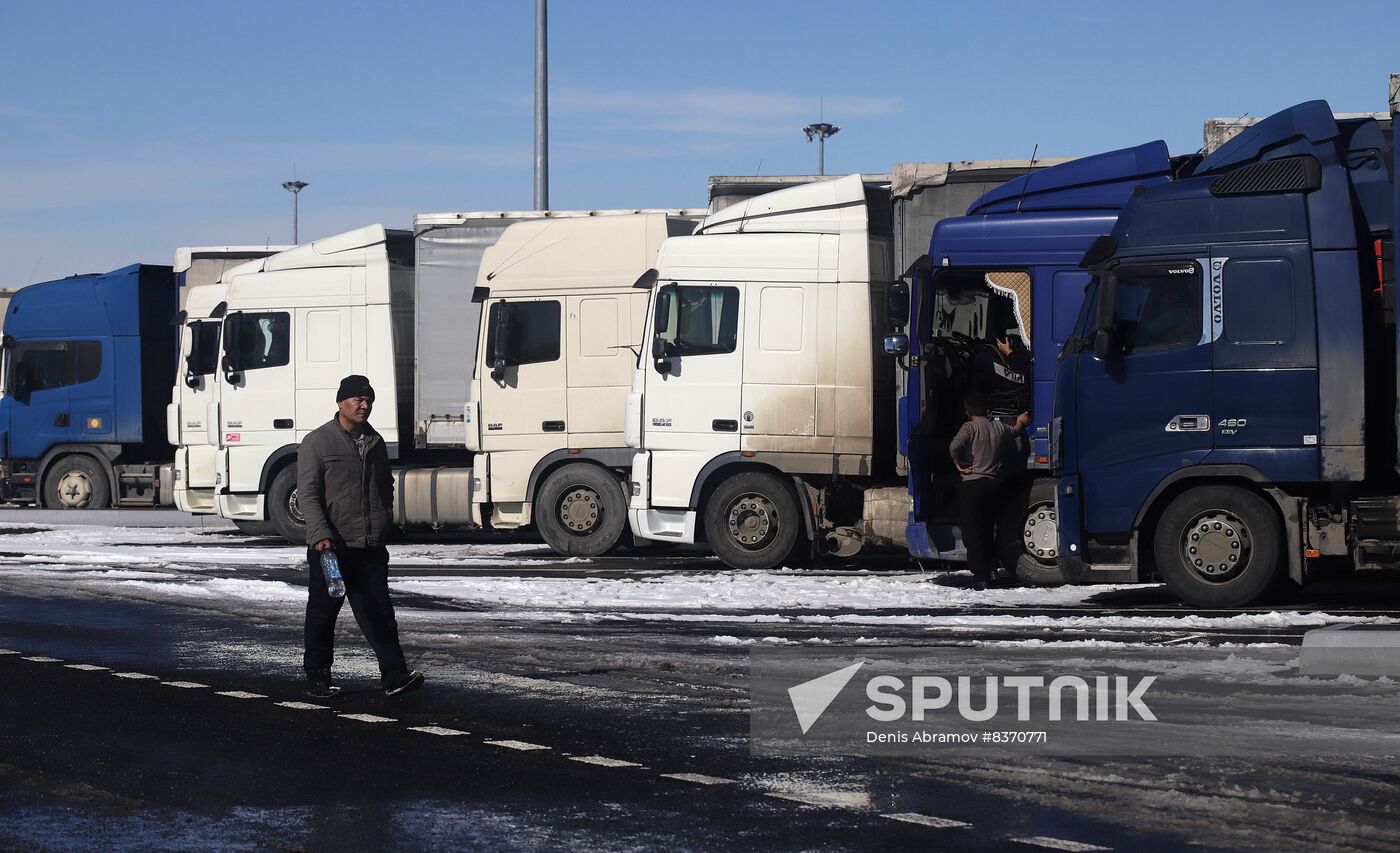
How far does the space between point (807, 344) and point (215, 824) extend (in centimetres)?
1046

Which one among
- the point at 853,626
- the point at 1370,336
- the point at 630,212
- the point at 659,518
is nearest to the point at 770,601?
the point at 853,626

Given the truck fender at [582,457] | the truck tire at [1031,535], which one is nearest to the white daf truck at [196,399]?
the truck fender at [582,457]

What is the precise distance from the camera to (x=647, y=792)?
6.44 m

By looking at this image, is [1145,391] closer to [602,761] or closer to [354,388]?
[354,388]

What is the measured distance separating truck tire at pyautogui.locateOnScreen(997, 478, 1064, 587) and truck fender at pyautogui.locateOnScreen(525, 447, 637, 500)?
4.81m

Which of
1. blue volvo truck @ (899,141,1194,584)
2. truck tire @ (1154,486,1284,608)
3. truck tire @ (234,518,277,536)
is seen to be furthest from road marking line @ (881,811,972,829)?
truck tire @ (234,518,277,536)

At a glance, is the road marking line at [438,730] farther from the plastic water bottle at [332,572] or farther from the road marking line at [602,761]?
the plastic water bottle at [332,572]

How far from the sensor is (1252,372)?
39.1ft

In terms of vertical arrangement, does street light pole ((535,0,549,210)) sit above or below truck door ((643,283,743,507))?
above

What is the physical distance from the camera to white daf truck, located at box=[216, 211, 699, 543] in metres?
17.9

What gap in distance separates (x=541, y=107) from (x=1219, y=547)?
15627 millimetres

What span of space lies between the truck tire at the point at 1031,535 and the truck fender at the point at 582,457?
4.81 m

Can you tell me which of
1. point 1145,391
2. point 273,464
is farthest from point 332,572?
point 273,464

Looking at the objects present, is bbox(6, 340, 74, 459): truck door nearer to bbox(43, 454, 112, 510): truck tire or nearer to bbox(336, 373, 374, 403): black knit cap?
bbox(43, 454, 112, 510): truck tire
